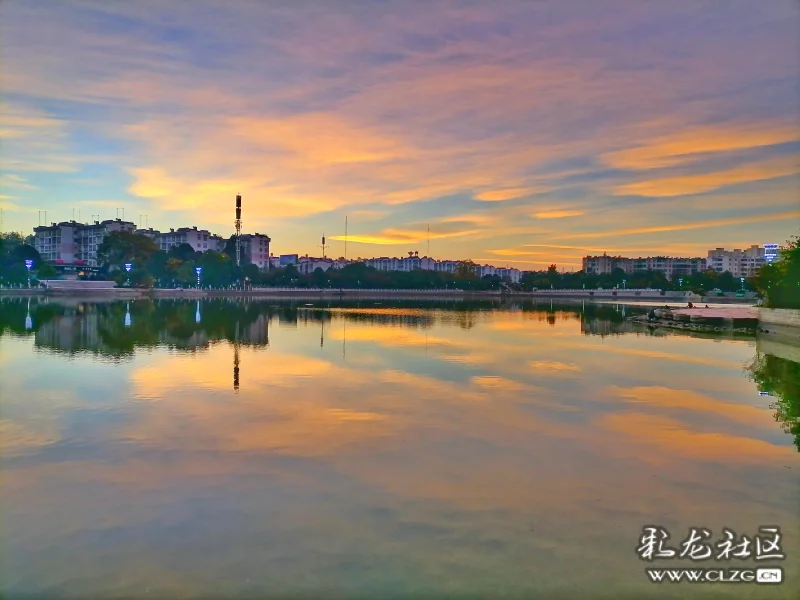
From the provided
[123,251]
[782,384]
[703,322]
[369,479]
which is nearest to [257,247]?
A: [123,251]

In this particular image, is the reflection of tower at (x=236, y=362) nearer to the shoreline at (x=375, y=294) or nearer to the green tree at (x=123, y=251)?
the shoreline at (x=375, y=294)

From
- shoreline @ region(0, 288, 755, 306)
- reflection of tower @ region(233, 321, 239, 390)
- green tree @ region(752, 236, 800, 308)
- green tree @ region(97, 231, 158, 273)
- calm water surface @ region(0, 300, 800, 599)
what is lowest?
calm water surface @ region(0, 300, 800, 599)

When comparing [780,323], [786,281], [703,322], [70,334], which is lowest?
[70,334]

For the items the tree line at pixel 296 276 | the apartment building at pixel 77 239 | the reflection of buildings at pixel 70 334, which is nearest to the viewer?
the reflection of buildings at pixel 70 334

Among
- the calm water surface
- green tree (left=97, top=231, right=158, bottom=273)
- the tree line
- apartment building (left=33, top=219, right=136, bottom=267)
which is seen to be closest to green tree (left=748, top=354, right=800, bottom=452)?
the calm water surface

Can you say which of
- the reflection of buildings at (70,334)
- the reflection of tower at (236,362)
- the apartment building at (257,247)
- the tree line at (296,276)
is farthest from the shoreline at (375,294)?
the reflection of tower at (236,362)

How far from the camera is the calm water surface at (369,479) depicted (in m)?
7.09

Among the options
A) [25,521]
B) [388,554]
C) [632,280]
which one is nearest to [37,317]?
[25,521]

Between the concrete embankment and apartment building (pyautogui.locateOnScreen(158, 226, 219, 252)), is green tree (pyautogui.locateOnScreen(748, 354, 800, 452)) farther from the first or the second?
apartment building (pyautogui.locateOnScreen(158, 226, 219, 252))

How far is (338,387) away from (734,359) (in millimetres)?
17991

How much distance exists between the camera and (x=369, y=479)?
1006 cm

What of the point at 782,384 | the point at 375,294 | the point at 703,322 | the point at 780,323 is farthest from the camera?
the point at 375,294

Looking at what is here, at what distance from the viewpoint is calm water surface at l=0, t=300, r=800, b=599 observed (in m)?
7.09

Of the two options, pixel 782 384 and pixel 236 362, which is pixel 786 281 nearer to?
pixel 782 384
